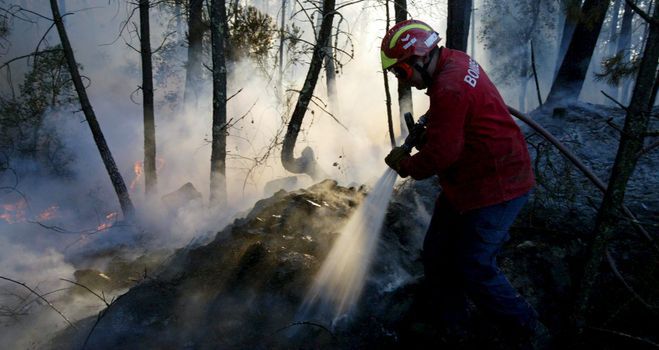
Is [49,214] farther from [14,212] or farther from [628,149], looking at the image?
[628,149]

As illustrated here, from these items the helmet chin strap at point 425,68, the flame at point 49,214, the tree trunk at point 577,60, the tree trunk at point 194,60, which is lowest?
the flame at point 49,214

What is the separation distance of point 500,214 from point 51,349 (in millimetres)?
3433

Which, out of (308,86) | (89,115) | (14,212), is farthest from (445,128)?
(14,212)

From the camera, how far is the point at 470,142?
257 centimetres

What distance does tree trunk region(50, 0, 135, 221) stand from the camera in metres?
6.32

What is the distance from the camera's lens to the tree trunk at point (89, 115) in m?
6.32

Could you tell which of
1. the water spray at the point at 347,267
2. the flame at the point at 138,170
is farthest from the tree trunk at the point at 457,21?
the flame at the point at 138,170

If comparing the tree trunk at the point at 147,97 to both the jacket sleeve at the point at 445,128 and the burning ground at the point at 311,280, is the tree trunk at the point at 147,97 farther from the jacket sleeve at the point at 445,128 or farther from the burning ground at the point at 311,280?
the jacket sleeve at the point at 445,128

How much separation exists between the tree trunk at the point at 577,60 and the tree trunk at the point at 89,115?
783cm

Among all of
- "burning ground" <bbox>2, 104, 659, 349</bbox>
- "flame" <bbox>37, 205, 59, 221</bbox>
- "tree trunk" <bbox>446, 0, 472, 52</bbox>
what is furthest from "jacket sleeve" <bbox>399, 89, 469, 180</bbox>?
"flame" <bbox>37, 205, 59, 221</bbox>

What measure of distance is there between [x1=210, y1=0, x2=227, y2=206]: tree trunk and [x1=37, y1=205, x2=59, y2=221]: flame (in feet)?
18.5

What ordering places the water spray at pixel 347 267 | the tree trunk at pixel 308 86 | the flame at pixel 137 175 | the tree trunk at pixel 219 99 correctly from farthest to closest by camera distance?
1. the flame at pixel 137 175
2. the tree trunk at pixel 219 99
3. the tree trunk at pixel 308 86
4. the water spray at pixel 347 267

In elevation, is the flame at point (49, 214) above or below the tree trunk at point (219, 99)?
below

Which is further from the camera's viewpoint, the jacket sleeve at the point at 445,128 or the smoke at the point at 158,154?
the smoke at the point at 158,154
